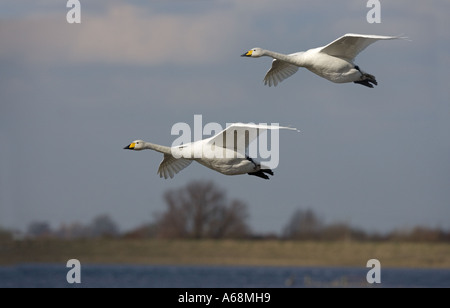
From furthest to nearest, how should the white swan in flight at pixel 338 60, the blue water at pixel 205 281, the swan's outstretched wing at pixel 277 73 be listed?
the blue water at pixel 205 281, the swan's outstretched wing at pixel 277 73, the white swan in flight at pixel 338 60

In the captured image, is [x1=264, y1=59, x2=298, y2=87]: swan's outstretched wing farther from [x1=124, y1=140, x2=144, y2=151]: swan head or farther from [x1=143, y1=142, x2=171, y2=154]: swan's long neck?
[x1=124, y1=140, x2=144, y2=151]: swan head

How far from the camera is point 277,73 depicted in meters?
18.6

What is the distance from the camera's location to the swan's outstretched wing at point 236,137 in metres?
15.1

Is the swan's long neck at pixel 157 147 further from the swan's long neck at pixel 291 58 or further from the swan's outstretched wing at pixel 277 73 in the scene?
the swan's outstretched wing at pixel 277 73

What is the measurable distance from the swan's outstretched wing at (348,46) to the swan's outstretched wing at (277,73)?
206cm

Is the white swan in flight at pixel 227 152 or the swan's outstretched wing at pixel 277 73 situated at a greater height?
the swan's outstretched wing at pixel 277 73

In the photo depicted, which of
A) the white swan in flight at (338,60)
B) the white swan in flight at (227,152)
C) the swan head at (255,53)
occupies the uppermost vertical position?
the swan head at (255,53)

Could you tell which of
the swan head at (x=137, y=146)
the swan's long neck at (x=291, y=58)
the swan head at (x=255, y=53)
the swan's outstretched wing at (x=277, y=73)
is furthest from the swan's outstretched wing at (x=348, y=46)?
the swan head at (x=137, y=146)

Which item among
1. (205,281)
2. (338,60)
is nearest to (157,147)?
(338,60)

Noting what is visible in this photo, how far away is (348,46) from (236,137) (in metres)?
2.89

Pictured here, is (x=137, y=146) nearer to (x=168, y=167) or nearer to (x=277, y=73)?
(x=168, y=167)

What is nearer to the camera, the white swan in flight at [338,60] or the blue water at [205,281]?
the white swan in flight at [338,60]

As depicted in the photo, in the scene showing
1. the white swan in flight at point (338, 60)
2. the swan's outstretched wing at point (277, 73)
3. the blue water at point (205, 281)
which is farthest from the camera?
the blue water at point (205, 281)
